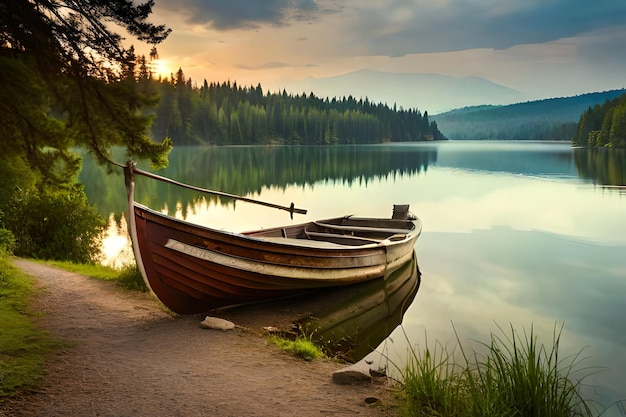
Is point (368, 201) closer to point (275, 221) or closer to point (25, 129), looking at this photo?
point (275, 221)

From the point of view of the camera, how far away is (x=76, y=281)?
35.4ft

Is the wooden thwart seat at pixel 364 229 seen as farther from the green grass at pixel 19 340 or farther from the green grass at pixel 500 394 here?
the green grass at pixel 500 394

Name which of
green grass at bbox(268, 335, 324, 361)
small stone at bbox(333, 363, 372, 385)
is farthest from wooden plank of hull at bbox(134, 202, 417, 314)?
small stone at bbox(333, 363, 372, 385)

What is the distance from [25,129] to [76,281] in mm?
4074

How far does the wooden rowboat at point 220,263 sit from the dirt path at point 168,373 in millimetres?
599

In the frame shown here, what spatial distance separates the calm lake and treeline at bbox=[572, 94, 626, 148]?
2079 inches

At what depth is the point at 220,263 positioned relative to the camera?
9.43m

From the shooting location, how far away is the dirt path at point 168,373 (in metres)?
A: 5.45

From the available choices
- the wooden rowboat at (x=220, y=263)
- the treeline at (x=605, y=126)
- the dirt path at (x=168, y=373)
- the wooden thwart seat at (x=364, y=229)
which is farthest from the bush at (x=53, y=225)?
the treeline at (x=605, y=126)

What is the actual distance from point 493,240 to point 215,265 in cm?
1351

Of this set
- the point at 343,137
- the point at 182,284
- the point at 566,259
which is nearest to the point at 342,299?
the point at 182,284

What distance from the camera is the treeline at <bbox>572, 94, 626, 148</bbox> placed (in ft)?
302

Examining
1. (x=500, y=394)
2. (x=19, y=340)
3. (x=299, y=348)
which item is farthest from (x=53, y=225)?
(x=500, y=394)

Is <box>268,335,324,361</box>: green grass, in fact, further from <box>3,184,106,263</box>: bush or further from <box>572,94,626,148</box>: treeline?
<box>572,94,626,148</box>: treeline
